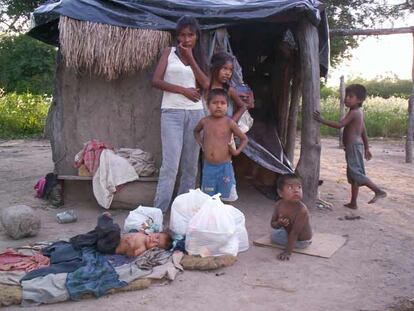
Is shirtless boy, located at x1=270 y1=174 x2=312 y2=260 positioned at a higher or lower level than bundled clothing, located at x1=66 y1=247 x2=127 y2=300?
higher

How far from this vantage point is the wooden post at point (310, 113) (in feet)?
18.3

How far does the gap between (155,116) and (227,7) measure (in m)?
1.44

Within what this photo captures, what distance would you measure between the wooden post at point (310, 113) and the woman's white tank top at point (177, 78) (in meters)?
1.46

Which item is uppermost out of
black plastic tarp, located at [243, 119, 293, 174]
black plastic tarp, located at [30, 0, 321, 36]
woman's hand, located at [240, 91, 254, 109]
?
black plastic tarp, located at [30, 0, 321, 36]

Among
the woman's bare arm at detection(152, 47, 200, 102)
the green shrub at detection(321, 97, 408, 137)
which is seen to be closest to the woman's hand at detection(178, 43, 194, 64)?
the woman's bare arm at detection(152, 47, 200, 102)

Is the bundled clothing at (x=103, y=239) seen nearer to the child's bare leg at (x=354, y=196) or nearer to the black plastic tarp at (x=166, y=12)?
the black plastic tarp at (x=166, y=12)

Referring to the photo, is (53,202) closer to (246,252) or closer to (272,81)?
(246,252)

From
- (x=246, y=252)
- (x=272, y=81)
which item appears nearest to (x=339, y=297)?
(x=246, y=252)

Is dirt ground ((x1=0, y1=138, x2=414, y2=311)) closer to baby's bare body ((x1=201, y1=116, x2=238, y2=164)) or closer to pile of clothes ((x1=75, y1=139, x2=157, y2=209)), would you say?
pile of clothes ((x1=75, y1=139, x2=157, y2=209))

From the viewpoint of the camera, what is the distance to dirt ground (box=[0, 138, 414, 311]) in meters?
3.29

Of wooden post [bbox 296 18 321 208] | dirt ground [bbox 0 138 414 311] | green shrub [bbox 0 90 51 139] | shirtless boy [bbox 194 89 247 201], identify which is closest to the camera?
dirt ground [bbox 0 138 414 311]

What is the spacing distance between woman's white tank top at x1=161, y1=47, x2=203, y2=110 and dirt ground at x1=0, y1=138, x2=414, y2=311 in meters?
1.32

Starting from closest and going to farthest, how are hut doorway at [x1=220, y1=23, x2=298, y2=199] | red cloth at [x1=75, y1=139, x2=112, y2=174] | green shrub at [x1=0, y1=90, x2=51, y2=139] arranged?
1. red cloth at [x1=75, y1=139, x2=112, y2=174]
2. hut doorway at [x1=220, y1=23, x2=298, y2=199]
3. green shrub at [x1=0, y1=90, x2=51, y2=139]

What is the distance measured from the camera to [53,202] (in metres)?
5.78
